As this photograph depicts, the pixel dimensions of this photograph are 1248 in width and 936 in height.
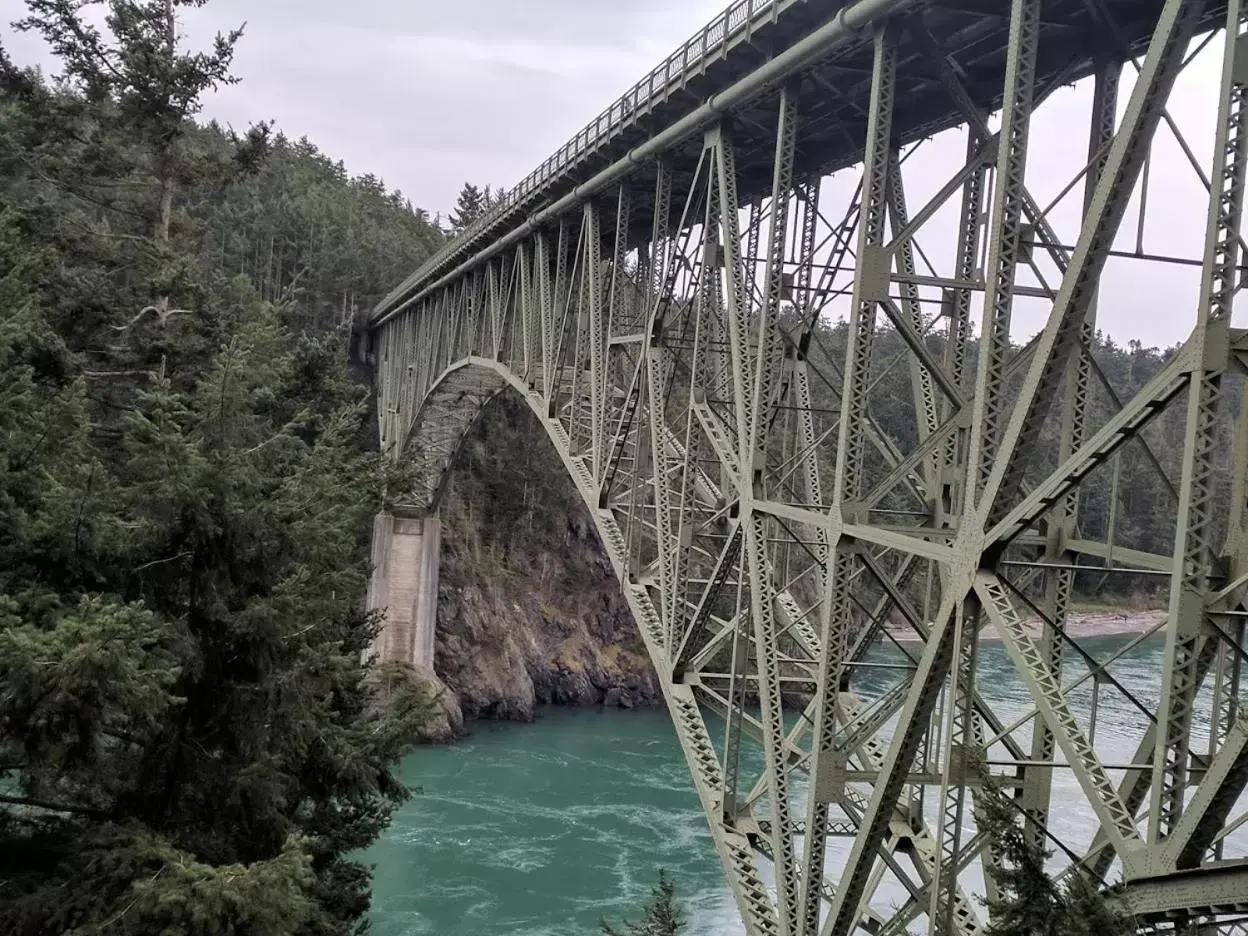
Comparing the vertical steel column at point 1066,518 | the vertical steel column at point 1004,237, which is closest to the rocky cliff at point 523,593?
the vertical steel column at point 1066,518

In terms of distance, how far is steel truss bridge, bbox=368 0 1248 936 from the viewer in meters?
4.75

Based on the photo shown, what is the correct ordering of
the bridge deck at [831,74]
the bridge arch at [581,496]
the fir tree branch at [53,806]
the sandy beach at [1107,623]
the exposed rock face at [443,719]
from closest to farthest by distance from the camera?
the bridge deck at [831,74] < the fir tree branch at [53,806] < the bridge arch at [581,496] < the exposed rock face at [443,719] < the sandy beach at [1107,623]

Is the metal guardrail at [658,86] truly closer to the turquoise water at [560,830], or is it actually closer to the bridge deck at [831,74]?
the bridge deck at [831,74]

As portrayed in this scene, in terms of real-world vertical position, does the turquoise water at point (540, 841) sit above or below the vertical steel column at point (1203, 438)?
below

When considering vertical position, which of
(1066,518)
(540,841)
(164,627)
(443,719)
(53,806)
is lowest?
(540,841)

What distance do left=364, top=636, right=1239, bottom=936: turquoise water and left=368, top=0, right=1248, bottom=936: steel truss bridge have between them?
9492mm

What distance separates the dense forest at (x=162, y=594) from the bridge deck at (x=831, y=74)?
8.30ft

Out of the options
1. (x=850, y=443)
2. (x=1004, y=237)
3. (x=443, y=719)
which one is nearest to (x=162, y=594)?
(x=850, y=443)

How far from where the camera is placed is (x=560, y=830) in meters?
26.7

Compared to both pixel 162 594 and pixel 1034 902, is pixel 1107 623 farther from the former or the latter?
pixel 1034 902

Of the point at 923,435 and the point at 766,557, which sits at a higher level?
the point at 923,435

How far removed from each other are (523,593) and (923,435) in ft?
119

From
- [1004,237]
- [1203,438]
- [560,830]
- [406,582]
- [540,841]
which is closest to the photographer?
[1203,438]

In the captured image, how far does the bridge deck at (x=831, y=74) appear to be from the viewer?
7.61 meters
